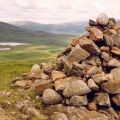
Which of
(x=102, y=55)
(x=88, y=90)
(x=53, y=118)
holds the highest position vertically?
(x=102, y=55)

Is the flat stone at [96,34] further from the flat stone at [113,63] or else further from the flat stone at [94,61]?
the flat stone at [113,63]

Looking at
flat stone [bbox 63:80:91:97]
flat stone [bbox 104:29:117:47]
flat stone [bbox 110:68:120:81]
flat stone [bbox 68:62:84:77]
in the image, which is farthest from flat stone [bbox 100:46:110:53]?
flat stone [bbox 63:80:91:97]

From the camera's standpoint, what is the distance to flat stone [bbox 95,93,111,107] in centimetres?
2873

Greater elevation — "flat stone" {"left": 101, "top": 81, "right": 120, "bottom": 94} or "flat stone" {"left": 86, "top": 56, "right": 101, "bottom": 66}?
"flat stone" {"left": 86, "top": 56, "right": 101, "bottom": 66}

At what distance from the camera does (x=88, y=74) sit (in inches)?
1191

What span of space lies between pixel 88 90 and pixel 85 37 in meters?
7.17

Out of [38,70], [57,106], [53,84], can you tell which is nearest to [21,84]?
[38,70]

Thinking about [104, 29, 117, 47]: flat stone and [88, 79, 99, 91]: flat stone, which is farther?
[104, 29, 117, 47]: flat stone

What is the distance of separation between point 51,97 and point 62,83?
6.16ft

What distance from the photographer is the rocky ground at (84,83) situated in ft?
94.1

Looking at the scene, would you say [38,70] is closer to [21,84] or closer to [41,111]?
[21,84]

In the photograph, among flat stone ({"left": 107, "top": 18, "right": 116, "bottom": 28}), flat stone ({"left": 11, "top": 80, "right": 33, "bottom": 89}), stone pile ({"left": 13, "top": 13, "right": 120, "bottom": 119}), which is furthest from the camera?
flat stone ({"left": 11, "top": 80, "right": 33, "bottom": 89})

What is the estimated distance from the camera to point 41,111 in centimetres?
2886

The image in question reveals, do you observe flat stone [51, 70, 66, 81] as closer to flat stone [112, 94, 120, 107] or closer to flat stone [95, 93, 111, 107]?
flat stone [95, 93, 111, 107]
